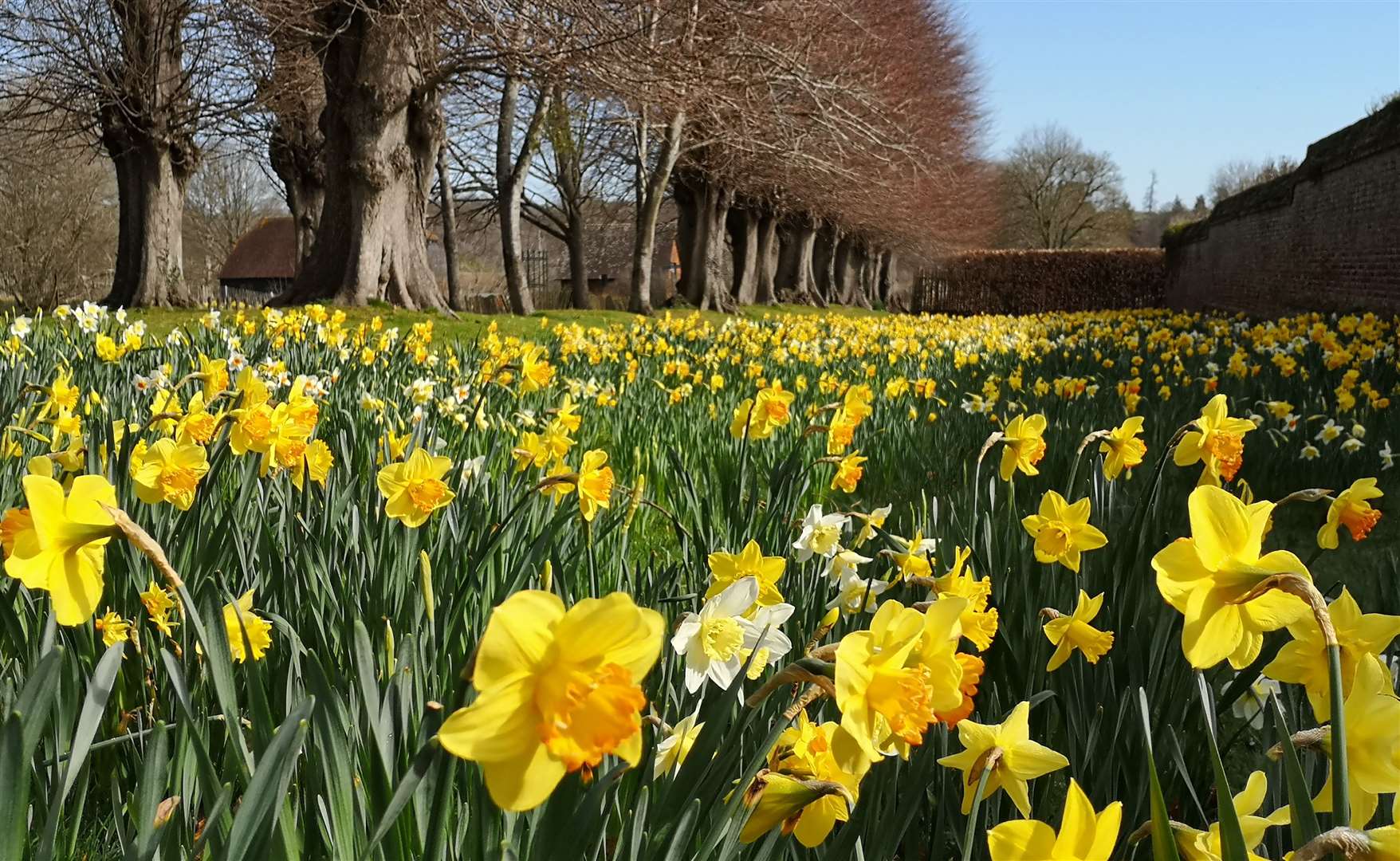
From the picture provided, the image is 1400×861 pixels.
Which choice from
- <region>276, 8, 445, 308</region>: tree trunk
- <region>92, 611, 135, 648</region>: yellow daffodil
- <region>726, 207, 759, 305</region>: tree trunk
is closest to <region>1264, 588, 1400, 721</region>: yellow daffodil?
<region>92, 611, 135, 648</region>: yellow daffodil

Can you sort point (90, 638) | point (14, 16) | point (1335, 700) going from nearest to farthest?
point (1335, 700) → point (90, 638) → point (14, 16)

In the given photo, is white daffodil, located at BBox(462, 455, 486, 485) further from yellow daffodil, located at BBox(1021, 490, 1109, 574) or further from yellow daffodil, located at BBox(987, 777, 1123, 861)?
yellow daffodil, located at BBox(987, 777, 1123, 861)

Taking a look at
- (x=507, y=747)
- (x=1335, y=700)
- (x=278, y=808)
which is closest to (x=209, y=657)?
(x=278, y=808)

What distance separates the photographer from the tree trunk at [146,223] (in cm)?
1437

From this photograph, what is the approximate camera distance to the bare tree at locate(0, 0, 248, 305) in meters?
13.7

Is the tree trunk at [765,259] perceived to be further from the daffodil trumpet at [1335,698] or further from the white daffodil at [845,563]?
the daffodil trumpet at [1335,698]

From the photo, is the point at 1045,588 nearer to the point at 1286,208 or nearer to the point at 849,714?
the point at 849,714

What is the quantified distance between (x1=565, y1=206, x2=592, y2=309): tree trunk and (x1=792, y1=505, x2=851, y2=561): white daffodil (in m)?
18.2

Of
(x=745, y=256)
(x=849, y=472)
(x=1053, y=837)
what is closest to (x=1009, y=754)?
(x=1053, y=837)

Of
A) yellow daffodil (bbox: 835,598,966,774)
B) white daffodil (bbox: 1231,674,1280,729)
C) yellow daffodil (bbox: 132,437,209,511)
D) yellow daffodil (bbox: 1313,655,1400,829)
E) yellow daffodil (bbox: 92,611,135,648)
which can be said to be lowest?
white daffodil (bbox: 1231,674,1280,729)

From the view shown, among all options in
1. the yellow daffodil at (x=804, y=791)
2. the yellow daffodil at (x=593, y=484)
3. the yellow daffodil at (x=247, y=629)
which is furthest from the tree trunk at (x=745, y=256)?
the yellow daffodil at (x=804, y=791)

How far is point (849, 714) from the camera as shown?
0.74 m

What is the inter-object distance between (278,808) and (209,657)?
0.79 ft

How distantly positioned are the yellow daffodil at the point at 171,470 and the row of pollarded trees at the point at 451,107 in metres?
8.56
